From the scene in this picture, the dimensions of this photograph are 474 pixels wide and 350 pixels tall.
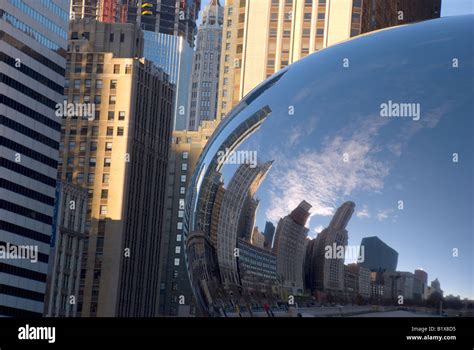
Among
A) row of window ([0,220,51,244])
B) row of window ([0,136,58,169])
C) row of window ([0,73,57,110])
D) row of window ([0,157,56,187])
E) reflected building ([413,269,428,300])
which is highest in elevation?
row of window ([0,73,57,110])

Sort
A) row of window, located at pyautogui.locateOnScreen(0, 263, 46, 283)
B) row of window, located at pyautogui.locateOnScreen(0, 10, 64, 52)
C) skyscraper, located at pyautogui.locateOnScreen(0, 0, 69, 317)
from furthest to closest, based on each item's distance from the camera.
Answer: row of window, located at pyautogui.locateOnScreen(0, 10, 64, 52), skyscraper, located at pyautogui.locateOnScreen(0, 0, 69, 317), row of window, located at pyautogui.locateOnScreen(0, 263, 46, 283)

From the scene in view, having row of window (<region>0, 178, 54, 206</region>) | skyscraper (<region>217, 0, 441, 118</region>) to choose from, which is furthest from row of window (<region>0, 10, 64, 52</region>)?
skyscraper (<region>217, 0, 441, 118</region>)

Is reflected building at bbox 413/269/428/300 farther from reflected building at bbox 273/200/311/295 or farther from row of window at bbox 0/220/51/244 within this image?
row of window at bbox 0/220/51/244

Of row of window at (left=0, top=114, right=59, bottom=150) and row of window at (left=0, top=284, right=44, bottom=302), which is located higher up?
row of window at (left=0, top=114, right=59, bottom=150)

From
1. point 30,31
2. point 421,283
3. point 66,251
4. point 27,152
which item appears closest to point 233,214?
point 421,283

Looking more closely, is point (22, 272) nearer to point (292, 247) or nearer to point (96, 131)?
point (96, 131)

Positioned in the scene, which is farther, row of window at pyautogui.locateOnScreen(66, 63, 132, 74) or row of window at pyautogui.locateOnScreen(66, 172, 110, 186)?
row of window at pyautogui.locateOnScreen(66, 63, 132, 74)

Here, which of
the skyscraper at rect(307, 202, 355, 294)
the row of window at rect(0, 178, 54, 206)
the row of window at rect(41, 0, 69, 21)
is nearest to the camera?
the skyscraper at rect(307, 202, 355, 294)

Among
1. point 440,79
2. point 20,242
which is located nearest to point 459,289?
point 440,79
